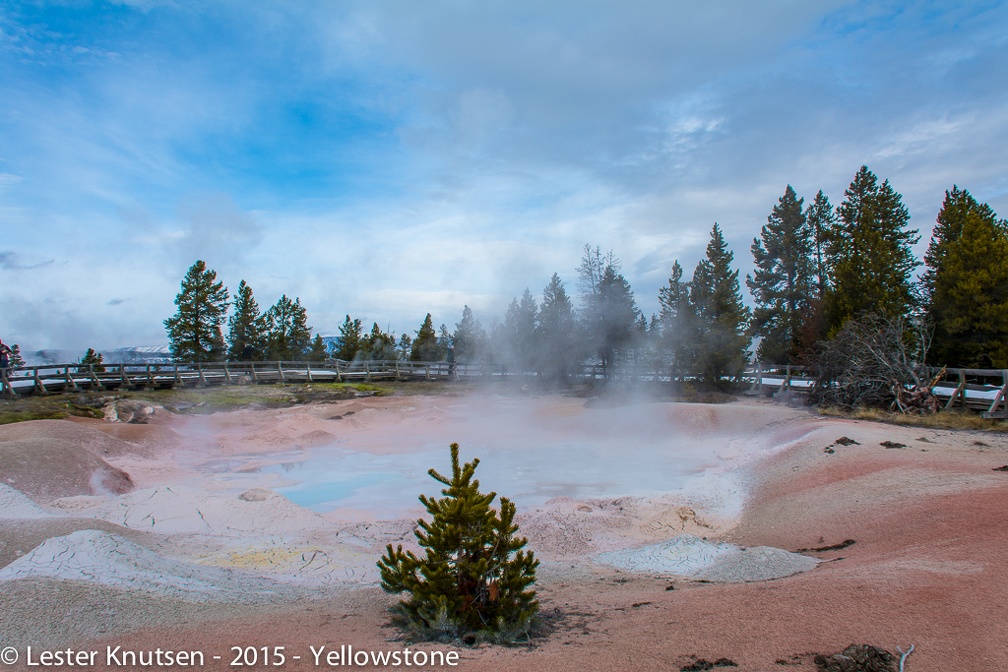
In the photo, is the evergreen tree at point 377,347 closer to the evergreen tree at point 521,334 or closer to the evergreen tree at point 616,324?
the evergreen tree at point 521,334

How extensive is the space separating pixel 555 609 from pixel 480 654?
4.53ft

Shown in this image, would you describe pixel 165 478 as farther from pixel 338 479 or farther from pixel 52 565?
pixel 52 565

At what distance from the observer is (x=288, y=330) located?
50906mm

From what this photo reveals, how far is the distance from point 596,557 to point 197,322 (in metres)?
42.0

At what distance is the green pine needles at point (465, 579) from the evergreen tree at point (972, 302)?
80.9 feet

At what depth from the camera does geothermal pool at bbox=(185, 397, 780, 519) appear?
11.9m

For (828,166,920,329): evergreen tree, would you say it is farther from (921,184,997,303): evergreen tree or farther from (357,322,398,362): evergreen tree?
(357,322,398,362): evergreen tree

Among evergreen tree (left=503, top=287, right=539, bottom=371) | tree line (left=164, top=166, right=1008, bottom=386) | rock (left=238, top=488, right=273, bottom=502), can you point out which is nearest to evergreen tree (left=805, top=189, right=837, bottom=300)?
tree line (left=164, top=166, right=1008, bottom=386)

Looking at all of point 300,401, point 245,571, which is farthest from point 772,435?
point 300,401

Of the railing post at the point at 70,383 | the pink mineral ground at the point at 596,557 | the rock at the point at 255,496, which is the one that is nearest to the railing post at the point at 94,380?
the railing post at the point at 70,383

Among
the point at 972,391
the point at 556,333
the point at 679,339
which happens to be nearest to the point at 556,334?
the point at 556,333

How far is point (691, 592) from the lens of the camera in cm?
529

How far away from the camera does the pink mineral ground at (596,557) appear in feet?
12.4

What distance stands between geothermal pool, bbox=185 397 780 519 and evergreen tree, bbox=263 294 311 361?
1122 inches
